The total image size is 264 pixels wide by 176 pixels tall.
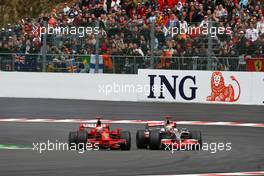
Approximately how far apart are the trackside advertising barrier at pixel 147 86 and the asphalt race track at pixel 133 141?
1.89ft

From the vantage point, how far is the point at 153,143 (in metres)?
14.8

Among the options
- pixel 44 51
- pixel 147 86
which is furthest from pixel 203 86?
pixel 44 51

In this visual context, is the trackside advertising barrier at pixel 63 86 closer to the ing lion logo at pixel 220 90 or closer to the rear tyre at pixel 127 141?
the ing lion logo at pixel 220 90

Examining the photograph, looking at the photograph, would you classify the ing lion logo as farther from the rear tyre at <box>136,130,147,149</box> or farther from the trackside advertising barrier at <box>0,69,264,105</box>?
the rear tyre at <box>136,130,147,149</box>

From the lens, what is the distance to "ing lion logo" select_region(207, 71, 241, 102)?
25719mm

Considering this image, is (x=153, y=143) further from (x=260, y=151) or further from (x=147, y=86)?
(x=147, y=86)

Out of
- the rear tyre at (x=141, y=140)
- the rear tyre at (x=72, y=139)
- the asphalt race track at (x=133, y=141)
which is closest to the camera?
the asphalt race track at (x=133, y=141)

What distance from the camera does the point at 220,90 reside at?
85.0ft

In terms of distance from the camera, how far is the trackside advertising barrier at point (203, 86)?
2562cm

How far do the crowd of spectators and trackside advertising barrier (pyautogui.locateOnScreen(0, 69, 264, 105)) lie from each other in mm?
727

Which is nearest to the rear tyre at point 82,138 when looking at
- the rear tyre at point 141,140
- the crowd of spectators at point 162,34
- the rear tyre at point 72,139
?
the rear tyre at point 72,139

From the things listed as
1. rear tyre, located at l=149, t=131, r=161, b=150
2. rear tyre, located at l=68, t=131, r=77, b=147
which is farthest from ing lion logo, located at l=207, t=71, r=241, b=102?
rear tyre, located at l=68, t=131, r=77, b=147

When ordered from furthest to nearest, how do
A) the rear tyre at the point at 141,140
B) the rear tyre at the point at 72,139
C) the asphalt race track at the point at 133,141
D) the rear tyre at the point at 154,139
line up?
the rear tyre at the point at 141,140 < the rear tyre at the point at 154,139 < the rear tyre at the point at 72,139 < the asphalt race track at the point at 133,141

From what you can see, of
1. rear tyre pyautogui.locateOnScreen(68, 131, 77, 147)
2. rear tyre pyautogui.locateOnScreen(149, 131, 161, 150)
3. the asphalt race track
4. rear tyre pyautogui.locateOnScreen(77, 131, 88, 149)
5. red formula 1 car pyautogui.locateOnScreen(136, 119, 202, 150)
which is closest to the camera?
the asphalt race track
